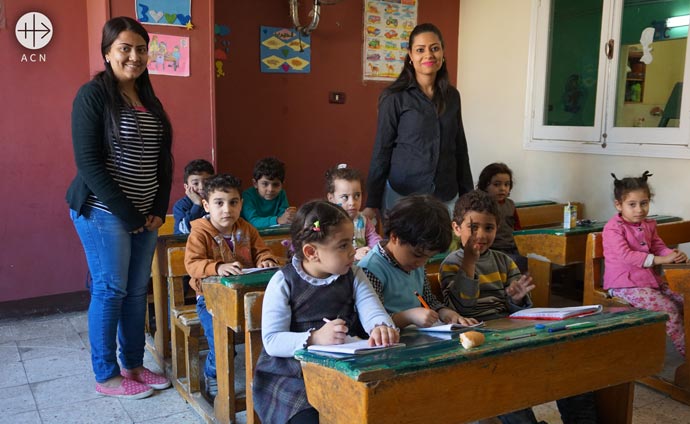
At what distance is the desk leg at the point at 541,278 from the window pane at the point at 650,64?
4.53 feet

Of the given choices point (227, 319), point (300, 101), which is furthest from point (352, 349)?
point (300, 101)

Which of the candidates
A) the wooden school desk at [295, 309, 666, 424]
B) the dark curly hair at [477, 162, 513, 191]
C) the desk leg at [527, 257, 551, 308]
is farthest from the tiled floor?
the dark curly hair at [477, 162, 513, 191]

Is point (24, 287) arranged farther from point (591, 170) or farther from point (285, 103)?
point (591, 170)

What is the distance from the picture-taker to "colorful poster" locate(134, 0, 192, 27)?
3725mm

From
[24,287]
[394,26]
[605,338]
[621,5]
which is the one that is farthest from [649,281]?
[24,287]

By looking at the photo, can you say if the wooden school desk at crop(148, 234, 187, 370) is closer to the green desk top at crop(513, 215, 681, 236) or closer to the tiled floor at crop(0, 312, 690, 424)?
the tiled floor at crop(0, 312, 690, 424)

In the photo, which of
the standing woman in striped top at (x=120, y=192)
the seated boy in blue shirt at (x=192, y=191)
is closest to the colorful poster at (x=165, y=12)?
the seated boy in blue shirt at (x=192, y=191)

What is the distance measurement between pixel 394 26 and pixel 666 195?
2580 millimetres

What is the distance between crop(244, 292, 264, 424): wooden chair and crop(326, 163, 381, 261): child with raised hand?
797 mm

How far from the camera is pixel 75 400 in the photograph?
9.22ft

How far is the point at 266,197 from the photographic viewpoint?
150 inches

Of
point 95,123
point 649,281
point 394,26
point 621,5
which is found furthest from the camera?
point 394,26

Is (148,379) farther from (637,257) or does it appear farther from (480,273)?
(637,257)

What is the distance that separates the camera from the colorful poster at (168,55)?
3.78 meters
